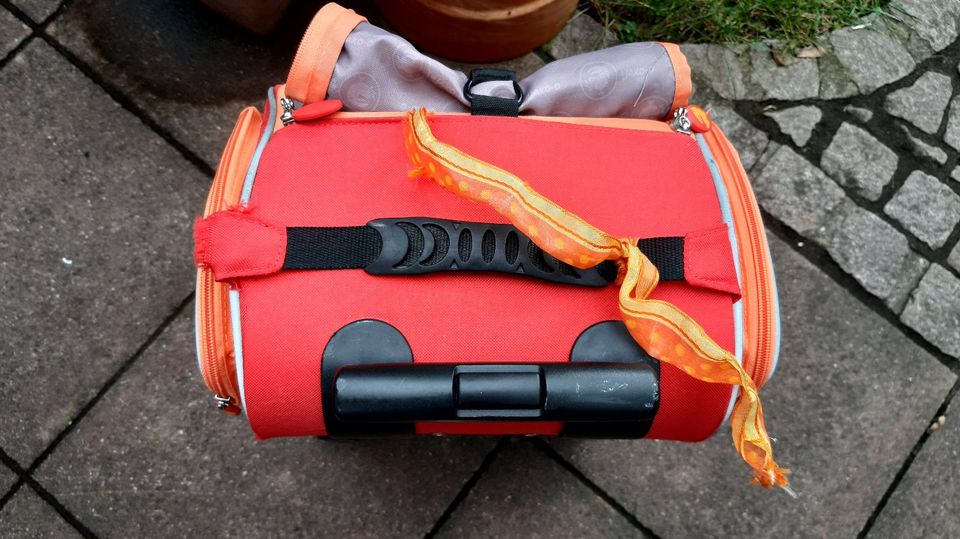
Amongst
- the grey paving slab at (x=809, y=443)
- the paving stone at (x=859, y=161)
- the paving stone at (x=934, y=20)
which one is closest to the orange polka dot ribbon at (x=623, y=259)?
the grey paving slab at (x=809, y=443)

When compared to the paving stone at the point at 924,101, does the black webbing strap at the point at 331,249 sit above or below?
below

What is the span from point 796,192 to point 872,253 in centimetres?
20

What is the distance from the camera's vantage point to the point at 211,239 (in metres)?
0.82

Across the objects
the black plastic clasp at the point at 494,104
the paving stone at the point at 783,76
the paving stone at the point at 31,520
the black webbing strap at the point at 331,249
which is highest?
the black plastic clasp at the point at 494,104

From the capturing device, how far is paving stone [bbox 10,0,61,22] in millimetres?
1331

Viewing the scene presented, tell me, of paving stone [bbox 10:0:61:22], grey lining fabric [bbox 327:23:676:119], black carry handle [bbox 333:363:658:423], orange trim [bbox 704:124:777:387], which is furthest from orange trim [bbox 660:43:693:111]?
paving stone [bbox 10:0:61:22]

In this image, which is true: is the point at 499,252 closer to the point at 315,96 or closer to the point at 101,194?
the point at 315,96

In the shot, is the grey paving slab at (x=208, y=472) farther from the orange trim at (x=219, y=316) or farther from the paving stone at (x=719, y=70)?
the paving stone at (x=719, y=70)

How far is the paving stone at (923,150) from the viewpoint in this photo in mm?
1479

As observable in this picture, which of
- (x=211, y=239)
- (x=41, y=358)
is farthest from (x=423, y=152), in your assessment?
(x=41, y=358)

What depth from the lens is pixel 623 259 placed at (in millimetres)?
798

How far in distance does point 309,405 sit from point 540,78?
54 cm

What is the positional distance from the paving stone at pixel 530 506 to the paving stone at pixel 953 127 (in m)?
1.08

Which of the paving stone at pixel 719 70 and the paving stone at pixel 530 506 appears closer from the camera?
the paving stone at pixel 530 506
